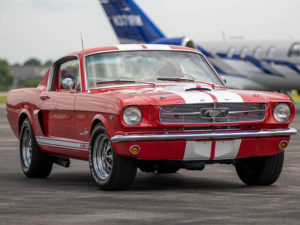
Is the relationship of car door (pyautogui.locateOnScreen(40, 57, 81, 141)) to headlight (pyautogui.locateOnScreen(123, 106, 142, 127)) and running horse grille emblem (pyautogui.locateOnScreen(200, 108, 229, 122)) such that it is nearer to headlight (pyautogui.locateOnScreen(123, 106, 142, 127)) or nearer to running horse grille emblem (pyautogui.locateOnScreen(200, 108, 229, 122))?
headlight (pyautogui.locateOnScreen(123, 106, 142, 127))

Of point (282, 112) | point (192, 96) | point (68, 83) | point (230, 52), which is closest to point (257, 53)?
point (230, 52)

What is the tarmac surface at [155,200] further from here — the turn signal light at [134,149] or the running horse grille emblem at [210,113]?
the running horse grille emblem at [210,113]

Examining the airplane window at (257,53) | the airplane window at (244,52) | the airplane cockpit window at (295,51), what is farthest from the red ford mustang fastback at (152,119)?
the airplane window at (244,52)

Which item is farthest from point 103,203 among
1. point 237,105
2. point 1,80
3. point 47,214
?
point 1,80

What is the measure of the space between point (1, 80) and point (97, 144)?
609 feet

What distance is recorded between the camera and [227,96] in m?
9.05

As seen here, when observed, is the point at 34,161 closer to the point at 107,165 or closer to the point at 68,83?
the point at 68,83

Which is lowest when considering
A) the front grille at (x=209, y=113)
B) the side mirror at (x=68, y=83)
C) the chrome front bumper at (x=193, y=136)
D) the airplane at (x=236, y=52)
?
the airplane at (x=236, y=52)

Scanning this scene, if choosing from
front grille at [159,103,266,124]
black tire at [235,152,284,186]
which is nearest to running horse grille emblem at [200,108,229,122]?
front grille at [159,103,266,124]

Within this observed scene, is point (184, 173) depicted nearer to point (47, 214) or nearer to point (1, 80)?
point (47, 214)

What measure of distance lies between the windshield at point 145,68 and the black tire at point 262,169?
3.92ft

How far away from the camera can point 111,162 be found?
30.0ft

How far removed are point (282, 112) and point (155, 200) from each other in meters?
1.82

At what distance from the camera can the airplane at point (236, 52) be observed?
3297cm
